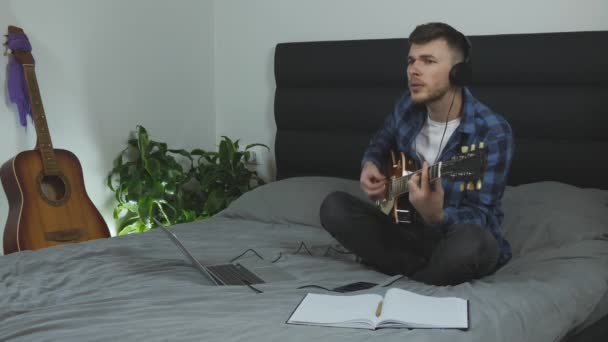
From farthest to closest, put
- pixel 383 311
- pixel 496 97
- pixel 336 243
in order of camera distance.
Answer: pixel 496 97 < pixel 336 243 < pixel 383 311

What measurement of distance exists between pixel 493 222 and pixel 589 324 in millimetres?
374

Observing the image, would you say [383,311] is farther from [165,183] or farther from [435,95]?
[165,183]

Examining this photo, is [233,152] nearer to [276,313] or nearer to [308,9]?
[308,9]

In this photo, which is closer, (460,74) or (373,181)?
(460,74)

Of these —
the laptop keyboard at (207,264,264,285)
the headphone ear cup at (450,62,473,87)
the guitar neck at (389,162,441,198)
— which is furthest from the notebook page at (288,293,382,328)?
the headphone ear cup at (450,62,473,87)

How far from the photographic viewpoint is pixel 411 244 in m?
2.00

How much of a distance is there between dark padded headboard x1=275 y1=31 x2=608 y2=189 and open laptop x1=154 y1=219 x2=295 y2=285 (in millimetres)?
1187

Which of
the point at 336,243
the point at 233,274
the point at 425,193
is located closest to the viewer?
the point at 425,193

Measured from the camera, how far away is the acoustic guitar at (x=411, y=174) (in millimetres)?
1658

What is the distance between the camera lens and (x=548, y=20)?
2.77 m

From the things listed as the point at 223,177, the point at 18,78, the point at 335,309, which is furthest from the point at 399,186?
the point at 18,78

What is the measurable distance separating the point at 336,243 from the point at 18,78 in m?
1.46

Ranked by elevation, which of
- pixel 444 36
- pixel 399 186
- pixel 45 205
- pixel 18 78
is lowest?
pixel 45 205

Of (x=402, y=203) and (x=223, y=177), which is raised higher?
(x=402, y=203)
